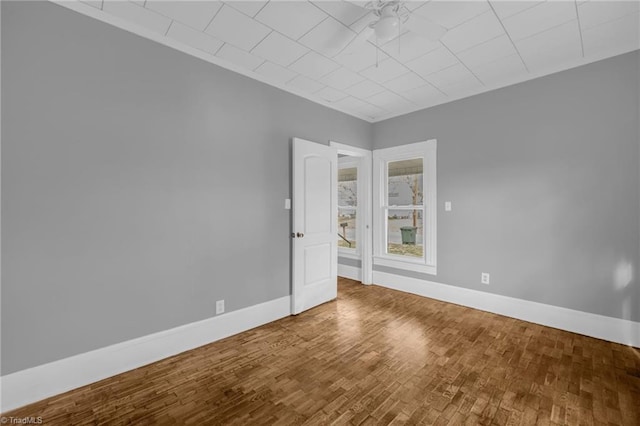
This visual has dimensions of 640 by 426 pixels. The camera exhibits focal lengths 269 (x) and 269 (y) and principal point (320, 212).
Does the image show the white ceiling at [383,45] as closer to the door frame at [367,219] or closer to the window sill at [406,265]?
Answer: the door frame at [367,219]

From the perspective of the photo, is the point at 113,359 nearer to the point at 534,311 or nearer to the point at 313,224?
the point at 313,224

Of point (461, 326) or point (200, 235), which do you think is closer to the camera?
point (200, 235)

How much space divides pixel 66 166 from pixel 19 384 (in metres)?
1.50

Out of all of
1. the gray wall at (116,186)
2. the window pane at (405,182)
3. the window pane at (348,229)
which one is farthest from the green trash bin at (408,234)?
the gray wall at (116,186)

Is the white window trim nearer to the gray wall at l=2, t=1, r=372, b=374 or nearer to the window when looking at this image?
the window

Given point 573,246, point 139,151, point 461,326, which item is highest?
point 139,151

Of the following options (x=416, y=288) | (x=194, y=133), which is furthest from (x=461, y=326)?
(x=194, y=133)

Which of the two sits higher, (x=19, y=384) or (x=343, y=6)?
(x=343, y=6)

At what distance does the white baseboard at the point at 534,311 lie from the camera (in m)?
2.61

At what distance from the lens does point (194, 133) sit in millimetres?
2584

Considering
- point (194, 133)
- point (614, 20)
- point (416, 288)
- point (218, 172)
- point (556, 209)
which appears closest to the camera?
point (614, 20)

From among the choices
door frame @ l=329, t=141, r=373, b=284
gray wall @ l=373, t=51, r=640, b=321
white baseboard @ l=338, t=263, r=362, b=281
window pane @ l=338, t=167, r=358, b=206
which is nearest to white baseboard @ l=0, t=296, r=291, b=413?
door frame @ l=329, t=141, r=373, b=284

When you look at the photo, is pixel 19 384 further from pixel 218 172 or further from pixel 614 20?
pixel 614 20

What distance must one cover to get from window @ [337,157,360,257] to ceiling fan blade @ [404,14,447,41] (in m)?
3.10
